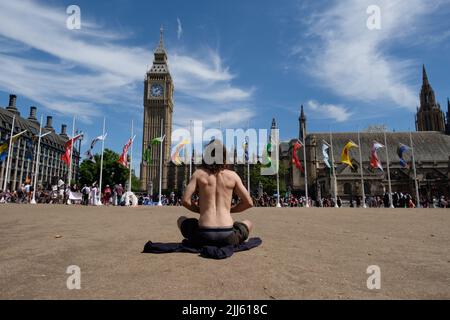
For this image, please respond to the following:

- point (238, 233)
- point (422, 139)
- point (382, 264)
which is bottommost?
point (382, 264)

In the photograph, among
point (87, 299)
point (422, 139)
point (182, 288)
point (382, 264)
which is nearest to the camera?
point (87, 299)

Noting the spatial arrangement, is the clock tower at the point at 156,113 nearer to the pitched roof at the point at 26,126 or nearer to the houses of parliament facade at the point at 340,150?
the houses of parliament facade at the point at 340,150

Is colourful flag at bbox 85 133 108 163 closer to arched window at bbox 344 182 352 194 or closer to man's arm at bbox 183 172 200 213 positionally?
man's arm at bbox 183 172 200 213

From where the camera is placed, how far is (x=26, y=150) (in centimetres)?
6700

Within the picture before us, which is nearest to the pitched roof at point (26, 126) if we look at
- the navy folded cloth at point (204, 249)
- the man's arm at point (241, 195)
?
the navy folded cloth at point (204, 249)

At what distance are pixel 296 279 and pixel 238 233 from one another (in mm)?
1463

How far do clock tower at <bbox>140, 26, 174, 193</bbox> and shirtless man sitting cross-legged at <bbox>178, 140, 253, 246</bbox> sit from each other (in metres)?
83.3

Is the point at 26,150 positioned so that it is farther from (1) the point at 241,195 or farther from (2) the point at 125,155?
(1) the point at 241,195

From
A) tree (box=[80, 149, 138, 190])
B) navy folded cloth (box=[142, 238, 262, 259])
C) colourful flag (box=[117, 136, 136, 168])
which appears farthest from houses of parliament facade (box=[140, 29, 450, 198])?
navy folded cloth (box=[142, 238, 262, 259])

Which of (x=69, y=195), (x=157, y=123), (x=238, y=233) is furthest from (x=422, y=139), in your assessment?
(x=238, y=233)

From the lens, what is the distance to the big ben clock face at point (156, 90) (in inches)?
3509

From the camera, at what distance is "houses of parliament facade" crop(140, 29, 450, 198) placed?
55.3 meters

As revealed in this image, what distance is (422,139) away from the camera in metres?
71.4

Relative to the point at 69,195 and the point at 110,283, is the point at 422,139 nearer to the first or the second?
the point at 69,195
